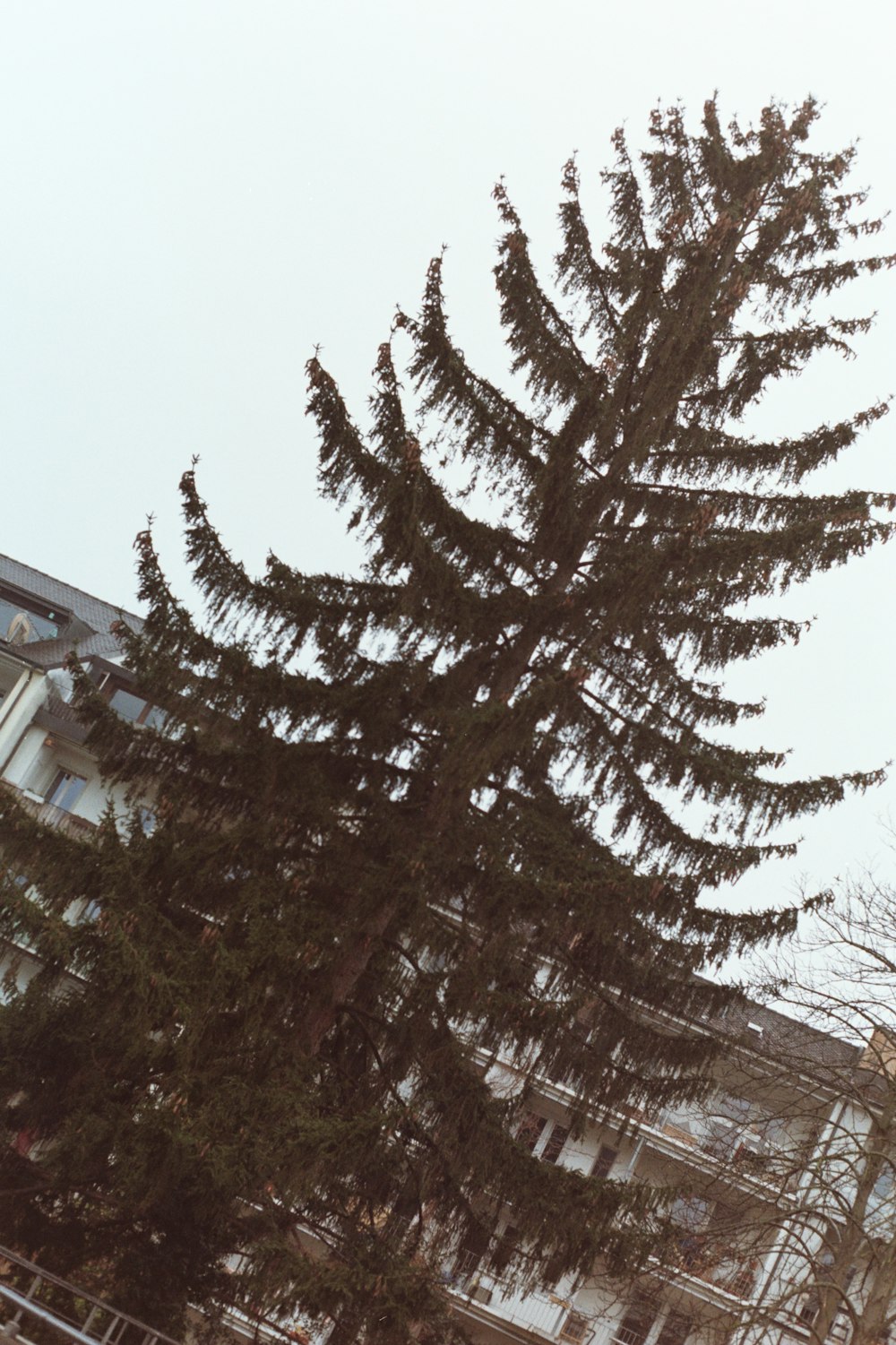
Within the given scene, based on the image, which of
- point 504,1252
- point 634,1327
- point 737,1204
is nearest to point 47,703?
point 634,1327

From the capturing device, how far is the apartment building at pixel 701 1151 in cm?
1623

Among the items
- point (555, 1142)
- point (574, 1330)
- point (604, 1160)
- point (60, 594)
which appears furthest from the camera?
point (60, 594)

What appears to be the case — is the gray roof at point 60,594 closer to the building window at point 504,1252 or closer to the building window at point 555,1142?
the building window at point 555,1142

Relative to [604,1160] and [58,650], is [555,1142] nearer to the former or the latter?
[604,1160]

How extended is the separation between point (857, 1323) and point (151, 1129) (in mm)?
10944

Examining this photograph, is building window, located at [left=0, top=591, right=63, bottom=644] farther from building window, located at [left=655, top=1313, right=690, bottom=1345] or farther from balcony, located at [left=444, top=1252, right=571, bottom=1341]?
building window, located at [left=655, top=1313, right=690, bottom=1345]

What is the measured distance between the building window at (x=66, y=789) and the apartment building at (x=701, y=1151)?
0.13ft

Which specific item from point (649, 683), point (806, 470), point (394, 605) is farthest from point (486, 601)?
point (806, 470)

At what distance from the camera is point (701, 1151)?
74.7ft

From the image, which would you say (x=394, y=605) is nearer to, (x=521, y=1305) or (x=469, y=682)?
(x=469, y=682)

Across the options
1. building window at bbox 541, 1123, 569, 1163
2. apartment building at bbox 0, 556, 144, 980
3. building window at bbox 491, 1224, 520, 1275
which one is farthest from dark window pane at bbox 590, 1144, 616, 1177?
building window at bbox 491, 1224, 520, 1275

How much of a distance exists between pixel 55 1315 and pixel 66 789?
24.9 metres

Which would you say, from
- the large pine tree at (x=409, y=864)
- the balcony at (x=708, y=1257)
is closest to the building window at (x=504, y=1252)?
the large pine tree at (x=409, y=864)

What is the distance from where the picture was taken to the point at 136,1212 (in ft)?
32.5
